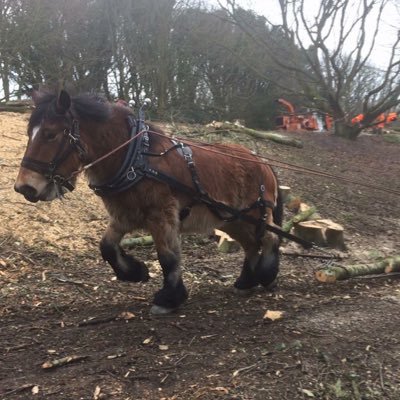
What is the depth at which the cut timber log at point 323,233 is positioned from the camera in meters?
6.68

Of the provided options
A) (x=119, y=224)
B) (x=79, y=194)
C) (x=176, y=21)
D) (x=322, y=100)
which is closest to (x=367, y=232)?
(x=79, y=194)

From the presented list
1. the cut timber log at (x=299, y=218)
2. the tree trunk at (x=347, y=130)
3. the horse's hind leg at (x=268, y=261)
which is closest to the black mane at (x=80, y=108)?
the horse's hind leg at (x=268, y=261)

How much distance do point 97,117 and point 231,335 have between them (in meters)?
1.94

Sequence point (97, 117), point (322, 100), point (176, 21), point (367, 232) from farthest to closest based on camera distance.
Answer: point (176, 21)
point (322, 100)
point (367, 232)
point (97, 117)

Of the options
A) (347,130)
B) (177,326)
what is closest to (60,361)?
(177,326)

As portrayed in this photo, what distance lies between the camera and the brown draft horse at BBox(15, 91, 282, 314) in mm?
3541

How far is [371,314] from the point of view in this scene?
4.27 m

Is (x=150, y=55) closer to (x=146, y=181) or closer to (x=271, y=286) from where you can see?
(x=271, y=286)

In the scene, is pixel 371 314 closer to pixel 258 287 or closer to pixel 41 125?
pixel 258 287

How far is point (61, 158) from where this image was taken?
11.7ft

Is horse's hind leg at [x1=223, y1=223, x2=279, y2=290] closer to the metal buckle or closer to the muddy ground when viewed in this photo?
the muddy ground

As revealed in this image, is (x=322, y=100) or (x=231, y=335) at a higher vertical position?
(x=322, y=100)

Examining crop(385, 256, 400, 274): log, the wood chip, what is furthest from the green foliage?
the wood chip

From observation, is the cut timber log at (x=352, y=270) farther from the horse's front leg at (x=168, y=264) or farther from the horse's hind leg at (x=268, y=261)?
the horse's front leg at (x=168, y=264)
